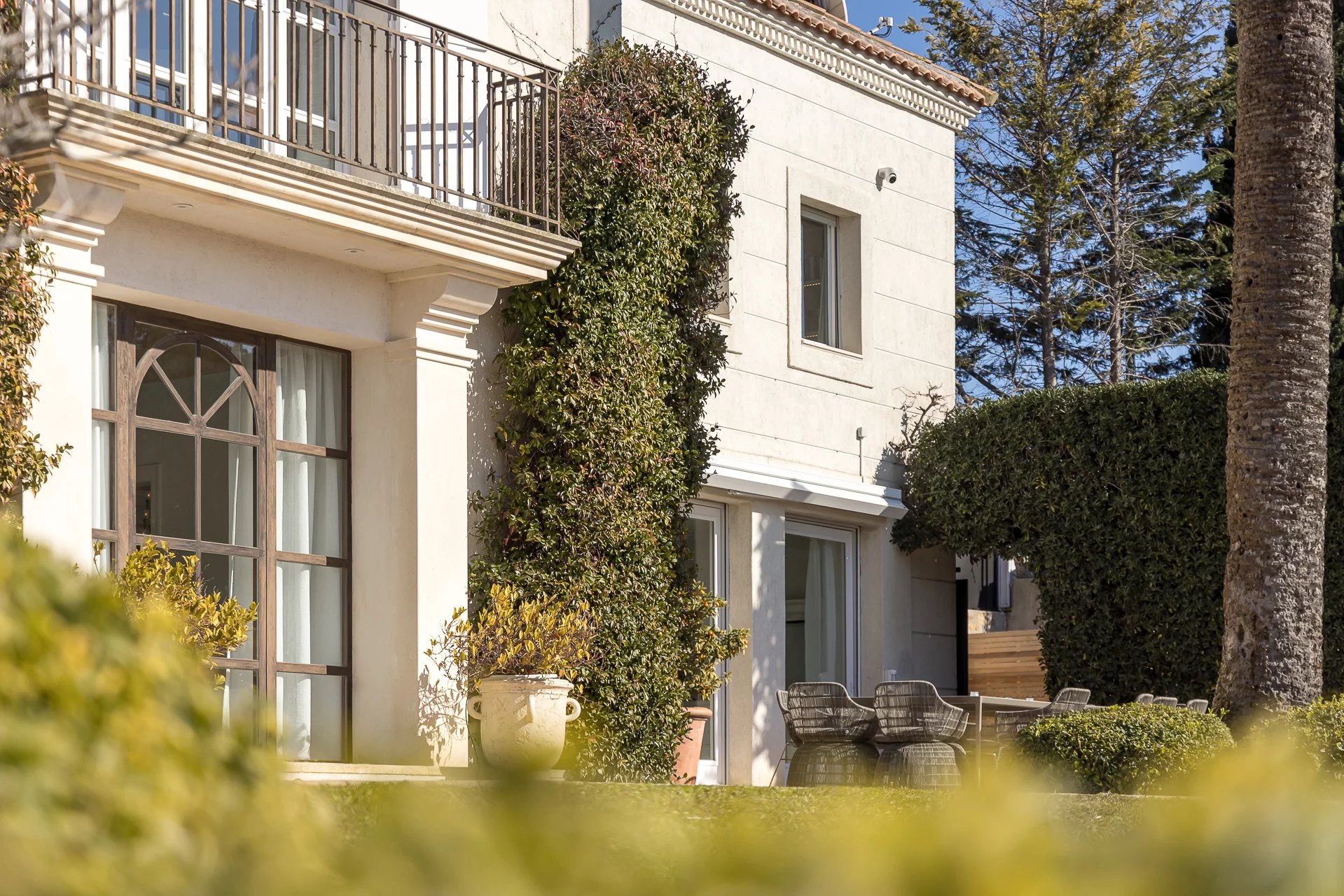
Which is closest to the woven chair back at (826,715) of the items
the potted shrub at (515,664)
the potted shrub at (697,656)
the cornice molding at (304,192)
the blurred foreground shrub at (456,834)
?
the potted shrub at (697,656)

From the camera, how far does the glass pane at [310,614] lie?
10.4 m

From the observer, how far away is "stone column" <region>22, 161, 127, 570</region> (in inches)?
335

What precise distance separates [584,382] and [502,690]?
7.66 ft

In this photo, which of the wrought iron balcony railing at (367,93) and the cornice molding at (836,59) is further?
the cornice molding at (836,59)

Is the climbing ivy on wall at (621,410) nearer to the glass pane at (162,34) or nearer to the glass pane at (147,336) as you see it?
the glass pane at (147,336)

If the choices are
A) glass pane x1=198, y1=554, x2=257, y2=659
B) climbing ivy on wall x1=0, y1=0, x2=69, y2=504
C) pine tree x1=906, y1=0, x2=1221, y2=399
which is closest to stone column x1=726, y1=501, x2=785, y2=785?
glass pane x1=198, y1=554, x2=257, y2=659

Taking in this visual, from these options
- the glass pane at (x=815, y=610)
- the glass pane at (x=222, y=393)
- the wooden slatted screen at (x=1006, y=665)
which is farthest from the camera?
the wooden slatted screen at (x=1006, y=665)

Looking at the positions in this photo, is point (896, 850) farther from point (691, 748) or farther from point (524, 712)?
point (691, 748)

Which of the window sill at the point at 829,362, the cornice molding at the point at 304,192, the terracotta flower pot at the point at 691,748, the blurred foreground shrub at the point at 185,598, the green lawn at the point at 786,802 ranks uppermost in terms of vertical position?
the cornice molding at the point at 304,192

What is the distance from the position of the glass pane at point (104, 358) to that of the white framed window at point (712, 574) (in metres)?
5.30

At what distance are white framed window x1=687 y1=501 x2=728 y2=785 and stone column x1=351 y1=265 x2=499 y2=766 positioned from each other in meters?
3.20

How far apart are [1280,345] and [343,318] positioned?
20.2 feet

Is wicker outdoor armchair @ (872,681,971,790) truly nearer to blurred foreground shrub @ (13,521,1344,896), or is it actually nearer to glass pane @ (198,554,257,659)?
glass pane @ (198,554,257,659)

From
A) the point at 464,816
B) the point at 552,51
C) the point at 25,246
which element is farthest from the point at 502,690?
the point at 464,816
